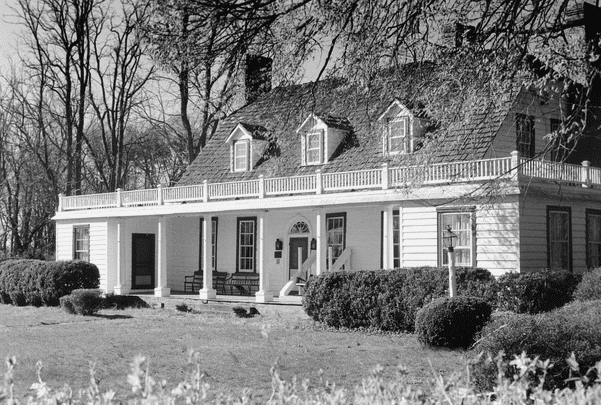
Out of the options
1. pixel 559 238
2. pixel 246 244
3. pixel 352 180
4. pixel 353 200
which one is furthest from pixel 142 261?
pixel 559 238

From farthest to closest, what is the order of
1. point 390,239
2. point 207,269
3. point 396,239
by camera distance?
point 207,269 < point 396,239 < point 390,239

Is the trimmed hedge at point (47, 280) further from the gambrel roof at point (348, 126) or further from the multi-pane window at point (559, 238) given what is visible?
the multi-pane window at point (559, 238)

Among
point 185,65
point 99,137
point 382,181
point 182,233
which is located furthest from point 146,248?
point 185,65

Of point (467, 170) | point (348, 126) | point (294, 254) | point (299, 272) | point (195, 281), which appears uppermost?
point (348, 126)

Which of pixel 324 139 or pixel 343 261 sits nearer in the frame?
pixel 343 261

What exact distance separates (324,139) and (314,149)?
0.60 m

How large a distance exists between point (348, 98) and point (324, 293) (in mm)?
7796

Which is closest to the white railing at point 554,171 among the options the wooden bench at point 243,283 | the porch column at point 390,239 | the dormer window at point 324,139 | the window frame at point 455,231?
the window frame at point 455,231

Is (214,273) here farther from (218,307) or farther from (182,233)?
(218,307)

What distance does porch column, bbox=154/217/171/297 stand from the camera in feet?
97.3

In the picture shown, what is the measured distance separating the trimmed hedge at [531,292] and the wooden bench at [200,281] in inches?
527

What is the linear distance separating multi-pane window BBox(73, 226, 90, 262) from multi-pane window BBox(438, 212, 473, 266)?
1771 centimetres

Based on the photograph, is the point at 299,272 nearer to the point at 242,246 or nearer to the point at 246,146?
the point at 242,246

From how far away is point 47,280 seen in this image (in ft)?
96.8
